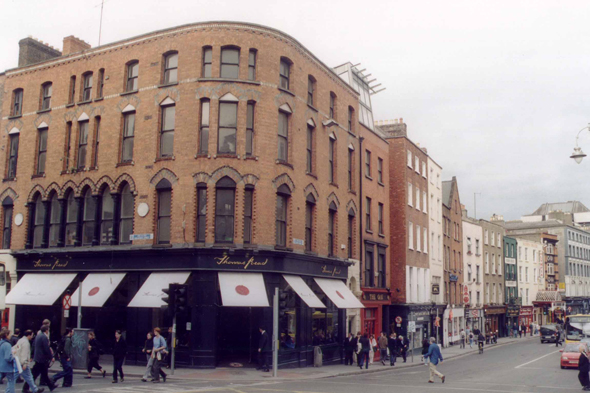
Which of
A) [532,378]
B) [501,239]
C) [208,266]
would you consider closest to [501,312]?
[501,239]

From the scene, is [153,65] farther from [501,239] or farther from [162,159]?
[501,239]

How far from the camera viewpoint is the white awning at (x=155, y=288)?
25.6 meters

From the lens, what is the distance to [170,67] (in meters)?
28.9

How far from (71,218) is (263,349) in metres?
12.4

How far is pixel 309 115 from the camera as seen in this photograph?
3141 centimetres

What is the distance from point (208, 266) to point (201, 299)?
4.60ft

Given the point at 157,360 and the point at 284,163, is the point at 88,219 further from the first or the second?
the point at 157,360

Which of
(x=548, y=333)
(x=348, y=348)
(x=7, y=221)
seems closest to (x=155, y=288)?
(x=348, y=348)

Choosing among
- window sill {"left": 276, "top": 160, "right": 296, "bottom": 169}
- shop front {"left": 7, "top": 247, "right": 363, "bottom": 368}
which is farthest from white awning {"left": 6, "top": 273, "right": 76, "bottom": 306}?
window sill {"left": 276, "top": 160, "right": 296, "bottom": 169}

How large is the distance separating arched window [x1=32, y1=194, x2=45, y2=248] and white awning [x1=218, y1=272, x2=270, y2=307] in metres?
11.8

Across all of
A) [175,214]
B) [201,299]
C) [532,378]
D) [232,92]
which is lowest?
[532,378]

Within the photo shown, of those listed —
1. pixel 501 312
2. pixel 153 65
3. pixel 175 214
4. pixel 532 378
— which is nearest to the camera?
pixel 532 378

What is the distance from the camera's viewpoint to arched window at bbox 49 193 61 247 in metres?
31.2

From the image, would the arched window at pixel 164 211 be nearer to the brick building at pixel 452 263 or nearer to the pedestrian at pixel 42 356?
the pedestrian at pixel 42 356
